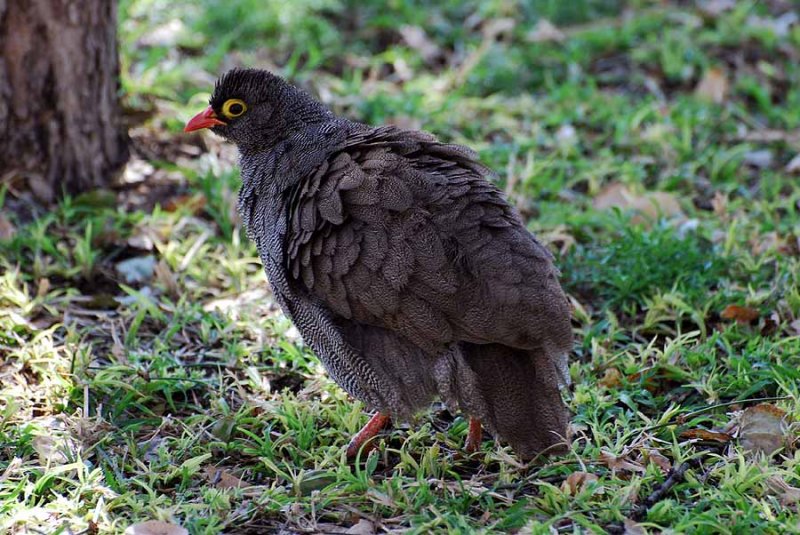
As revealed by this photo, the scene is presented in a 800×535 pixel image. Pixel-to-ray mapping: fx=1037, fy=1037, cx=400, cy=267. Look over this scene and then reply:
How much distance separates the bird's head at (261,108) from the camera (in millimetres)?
4492

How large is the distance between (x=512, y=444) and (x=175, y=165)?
3.38 meters

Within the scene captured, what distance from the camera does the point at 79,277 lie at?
5402 millimetres

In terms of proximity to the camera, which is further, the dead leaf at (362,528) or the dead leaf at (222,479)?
the dead leaf at (222,479)

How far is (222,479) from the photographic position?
3938mm

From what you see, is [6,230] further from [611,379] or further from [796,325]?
[796,325]

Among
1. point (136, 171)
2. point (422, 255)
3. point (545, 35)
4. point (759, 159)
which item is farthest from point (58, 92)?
point (759, 159)

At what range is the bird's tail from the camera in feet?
12.6

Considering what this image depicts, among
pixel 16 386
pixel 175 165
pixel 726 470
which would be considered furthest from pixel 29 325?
pixel 726 470

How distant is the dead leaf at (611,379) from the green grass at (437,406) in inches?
0.4

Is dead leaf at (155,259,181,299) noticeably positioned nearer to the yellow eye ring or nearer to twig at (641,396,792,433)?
the yellow eye ring

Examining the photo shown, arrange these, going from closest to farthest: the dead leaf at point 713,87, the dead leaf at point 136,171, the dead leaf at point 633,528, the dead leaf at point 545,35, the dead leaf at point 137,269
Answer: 1. the dead leaf at point 633,528
2. the dead leaf at point 137,269
3. the dead leaf at point 136,171
4. the dead leaf at point 713,87
5. the dead leaf at point 545,35

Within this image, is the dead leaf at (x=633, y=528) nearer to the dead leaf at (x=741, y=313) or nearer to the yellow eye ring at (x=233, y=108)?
the dead leaf at (x=741, y=313)

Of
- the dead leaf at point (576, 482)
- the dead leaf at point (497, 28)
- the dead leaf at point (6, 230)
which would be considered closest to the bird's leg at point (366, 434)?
the dead leaf at point (576, 482)

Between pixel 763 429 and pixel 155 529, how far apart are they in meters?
2.31
